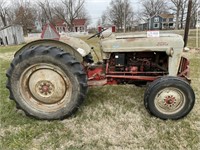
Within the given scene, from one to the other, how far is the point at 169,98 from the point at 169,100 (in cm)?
3

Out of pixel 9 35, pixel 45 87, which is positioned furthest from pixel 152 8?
pixel 45 87

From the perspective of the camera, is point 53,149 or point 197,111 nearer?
point 53,149

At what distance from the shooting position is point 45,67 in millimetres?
2844

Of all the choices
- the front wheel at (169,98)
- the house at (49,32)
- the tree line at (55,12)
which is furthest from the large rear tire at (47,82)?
the tree line at (55,12)

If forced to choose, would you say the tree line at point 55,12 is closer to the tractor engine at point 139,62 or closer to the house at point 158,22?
the house at point 158,22

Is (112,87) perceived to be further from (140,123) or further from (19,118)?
(19,118)

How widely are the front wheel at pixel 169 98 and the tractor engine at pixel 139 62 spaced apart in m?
0.50

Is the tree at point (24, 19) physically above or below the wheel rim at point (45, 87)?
above

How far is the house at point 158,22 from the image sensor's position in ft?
167

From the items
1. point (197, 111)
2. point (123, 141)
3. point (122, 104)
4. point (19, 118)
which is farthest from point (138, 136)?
point (19, 118)

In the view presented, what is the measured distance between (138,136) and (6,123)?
1.83 m

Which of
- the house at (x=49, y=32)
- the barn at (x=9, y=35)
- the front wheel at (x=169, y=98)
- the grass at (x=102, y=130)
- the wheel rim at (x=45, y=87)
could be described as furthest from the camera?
the barn at (x=9, y=35)

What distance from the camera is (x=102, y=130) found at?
269 centimetres

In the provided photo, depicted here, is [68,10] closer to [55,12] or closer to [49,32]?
[55,12]
